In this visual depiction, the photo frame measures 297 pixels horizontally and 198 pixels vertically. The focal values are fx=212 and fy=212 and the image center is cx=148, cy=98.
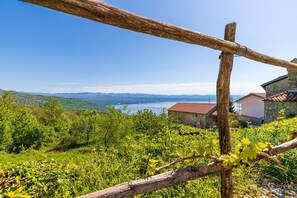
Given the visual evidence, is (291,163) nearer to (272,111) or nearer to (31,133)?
(272,111)

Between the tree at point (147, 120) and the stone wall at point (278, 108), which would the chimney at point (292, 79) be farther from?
the tree at point (147, 120)

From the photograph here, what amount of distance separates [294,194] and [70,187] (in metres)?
3.16

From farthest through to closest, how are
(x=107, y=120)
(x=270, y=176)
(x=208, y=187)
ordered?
1. (x=107, y=120)
2. (x=270, y=176)
3. (x=208, y=187)

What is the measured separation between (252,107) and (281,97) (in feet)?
37.0

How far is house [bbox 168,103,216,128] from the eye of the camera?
22.9 m

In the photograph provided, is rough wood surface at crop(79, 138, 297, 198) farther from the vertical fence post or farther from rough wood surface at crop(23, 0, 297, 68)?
rough wood surface at crop(23, 0, 297, 68)

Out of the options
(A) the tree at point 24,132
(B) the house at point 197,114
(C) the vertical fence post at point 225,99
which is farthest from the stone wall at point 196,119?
(C) the vertical fence post at point 225,99

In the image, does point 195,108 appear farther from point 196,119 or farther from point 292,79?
point 292,79

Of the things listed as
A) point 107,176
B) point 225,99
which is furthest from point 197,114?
point 225,99

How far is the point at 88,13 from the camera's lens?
100cm

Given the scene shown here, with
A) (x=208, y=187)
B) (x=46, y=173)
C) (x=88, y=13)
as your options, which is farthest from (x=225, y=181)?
(x=46, y=173)

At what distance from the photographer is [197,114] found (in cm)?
2361

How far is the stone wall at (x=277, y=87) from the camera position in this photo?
657 inches

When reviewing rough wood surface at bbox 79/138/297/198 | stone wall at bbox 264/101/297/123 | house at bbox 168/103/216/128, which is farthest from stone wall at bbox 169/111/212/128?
rough wood surface at bbox 79/138/297/198
